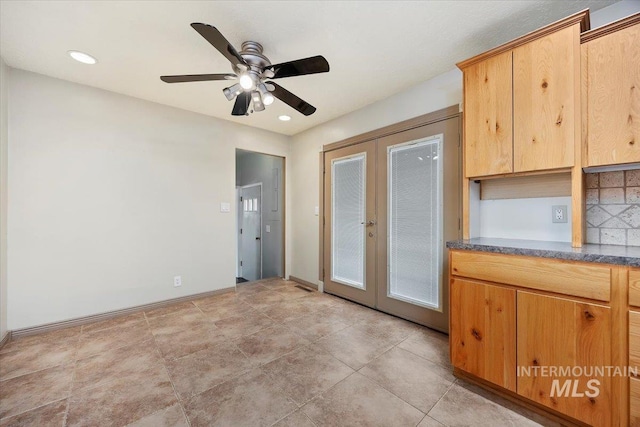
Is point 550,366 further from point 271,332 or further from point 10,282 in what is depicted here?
point 10,282

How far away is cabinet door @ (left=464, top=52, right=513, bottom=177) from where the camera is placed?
1.74 meters

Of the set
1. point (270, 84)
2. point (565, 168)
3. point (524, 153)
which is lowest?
point (565, 168)

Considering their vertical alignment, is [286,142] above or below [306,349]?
above

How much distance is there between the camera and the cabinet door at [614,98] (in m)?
1.36

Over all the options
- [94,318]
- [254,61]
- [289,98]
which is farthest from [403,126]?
[94,318]

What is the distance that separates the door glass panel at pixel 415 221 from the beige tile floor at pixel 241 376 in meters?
0.43

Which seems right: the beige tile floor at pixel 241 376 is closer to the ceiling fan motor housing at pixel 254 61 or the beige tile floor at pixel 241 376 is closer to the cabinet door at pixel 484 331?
the cabinet door at pixel 484 331

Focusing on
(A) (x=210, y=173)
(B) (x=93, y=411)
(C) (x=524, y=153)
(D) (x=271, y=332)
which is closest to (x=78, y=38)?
(A) (x=210, y=173)

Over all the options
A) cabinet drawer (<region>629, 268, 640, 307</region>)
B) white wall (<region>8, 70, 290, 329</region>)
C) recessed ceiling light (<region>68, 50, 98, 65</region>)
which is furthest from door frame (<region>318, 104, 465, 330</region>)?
recessed ceiling light (<region>68, 50, 98, 65</region>)

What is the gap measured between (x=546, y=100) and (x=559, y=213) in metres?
0.82

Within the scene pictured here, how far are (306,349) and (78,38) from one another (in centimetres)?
310

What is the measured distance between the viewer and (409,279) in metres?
2.77

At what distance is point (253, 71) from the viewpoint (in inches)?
72.7

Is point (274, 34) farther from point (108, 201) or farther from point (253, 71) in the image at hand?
point (108, 201)
